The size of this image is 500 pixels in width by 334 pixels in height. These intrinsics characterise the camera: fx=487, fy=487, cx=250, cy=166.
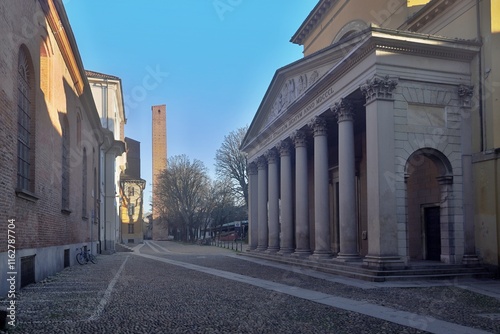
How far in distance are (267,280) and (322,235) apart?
224 inches

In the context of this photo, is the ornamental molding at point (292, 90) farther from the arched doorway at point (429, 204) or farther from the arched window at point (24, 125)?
the arched window at point (24, 125)

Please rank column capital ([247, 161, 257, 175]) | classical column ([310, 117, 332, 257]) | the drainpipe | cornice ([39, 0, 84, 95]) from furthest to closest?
column capital ([247, 161, 257, 175]), classical column ([310, 117, 332, 257]), the drainpipe, cornice ([39, 0, 84, 95])

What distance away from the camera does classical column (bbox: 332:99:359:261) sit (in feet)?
60.3

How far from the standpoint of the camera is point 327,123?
21.6m

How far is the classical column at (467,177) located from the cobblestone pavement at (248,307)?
2.50 meters

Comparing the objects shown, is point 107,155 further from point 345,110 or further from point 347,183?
point 347,183

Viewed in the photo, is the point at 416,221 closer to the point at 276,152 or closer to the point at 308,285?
the point at 308,285

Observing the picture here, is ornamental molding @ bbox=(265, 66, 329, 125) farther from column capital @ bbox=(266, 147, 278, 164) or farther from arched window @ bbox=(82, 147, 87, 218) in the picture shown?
arched window @ bbox=(82, 147, 87, 218)

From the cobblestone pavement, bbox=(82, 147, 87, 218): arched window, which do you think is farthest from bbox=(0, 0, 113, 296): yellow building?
bbox=(82, 147, 87, 218): arched window

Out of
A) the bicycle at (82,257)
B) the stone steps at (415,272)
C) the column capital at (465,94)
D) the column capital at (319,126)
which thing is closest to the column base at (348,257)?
the stone steps at (415,272)

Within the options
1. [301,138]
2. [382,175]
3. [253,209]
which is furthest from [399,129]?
[253,209]

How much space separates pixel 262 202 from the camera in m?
30.5

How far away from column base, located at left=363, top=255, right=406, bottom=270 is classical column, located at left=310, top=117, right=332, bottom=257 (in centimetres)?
483

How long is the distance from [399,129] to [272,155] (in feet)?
40.7
